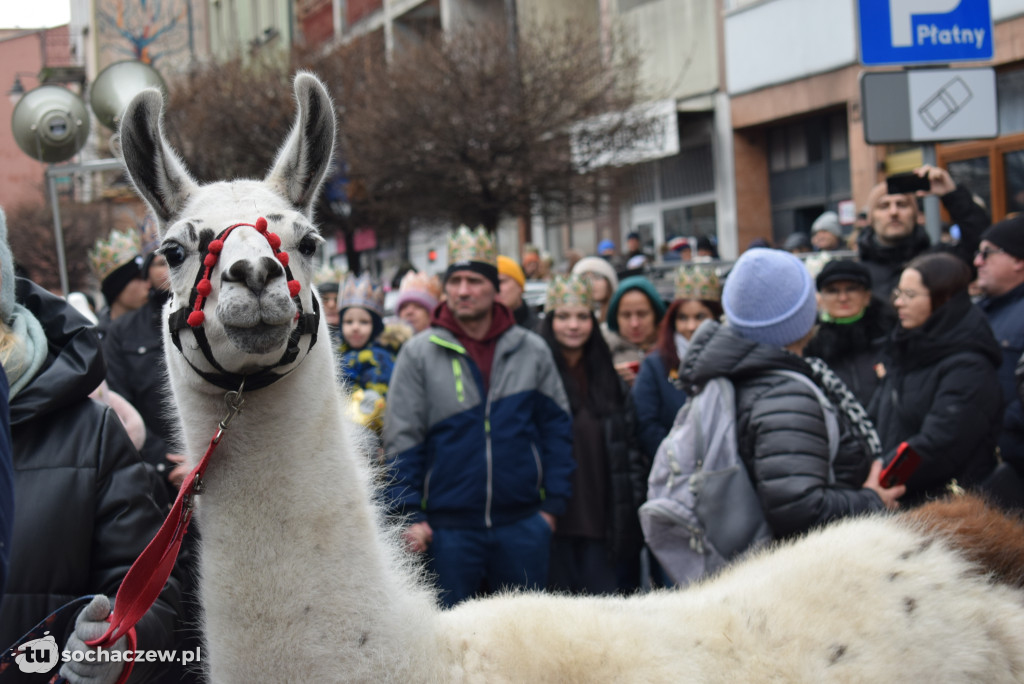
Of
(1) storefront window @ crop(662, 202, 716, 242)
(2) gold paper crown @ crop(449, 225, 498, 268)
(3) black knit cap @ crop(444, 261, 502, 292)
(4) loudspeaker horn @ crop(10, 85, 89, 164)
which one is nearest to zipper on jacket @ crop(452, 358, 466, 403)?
(3) black knit cap @ crop(444, 261, 502, 292)

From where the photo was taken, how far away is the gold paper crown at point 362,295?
6.37m

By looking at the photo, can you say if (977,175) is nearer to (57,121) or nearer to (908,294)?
(908,294)

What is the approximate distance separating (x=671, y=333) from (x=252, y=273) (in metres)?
4.00

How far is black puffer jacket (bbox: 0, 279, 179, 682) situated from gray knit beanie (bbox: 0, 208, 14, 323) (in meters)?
0.14

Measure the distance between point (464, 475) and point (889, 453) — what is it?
74.4 inches

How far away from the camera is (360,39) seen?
82.8ft

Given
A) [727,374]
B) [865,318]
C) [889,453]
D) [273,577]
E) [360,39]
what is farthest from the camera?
[360,39]

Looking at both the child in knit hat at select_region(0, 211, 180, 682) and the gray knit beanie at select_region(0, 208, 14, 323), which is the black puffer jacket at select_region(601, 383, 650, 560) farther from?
the gray knit beanie at select_region(0, 208, 14, 323)

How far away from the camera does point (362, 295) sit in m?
6.45

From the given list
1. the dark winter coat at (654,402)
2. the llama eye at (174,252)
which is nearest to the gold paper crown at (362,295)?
the dark winter coat at (654,402)

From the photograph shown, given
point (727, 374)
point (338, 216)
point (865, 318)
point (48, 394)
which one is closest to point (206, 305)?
point (48, 394)

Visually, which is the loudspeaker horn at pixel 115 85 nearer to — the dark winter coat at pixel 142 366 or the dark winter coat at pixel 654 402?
the dark winter coat at pixel 142 366

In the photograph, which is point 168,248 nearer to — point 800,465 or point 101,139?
point 800,465

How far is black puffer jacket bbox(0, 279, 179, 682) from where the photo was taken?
2090mm
